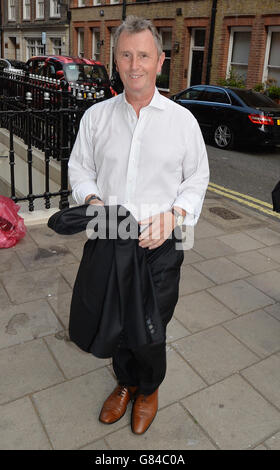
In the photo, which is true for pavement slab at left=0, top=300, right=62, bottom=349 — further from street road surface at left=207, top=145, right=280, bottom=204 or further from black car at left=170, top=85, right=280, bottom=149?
black car at left=170, top=85, right=280, bottom=149

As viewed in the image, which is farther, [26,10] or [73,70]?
[26,10]

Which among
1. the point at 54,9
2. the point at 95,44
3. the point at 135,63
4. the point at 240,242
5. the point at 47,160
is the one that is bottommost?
the point at 240,242

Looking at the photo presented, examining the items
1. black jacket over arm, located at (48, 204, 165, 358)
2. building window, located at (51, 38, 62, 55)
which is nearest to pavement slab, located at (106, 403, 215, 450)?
black jacket over arm, located at (48, 204, 165, 358)

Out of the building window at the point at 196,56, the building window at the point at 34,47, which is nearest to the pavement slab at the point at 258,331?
the building window at the point at 196,56

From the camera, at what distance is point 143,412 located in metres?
2.43

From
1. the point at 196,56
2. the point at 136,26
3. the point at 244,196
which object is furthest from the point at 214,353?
the point at 196,56

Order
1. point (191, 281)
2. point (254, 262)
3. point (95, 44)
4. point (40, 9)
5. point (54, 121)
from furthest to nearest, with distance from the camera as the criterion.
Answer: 1. point (40, 9)
2. point (95, 44)
3. point (54, 121)
4. point (254, 262)
5. point (191, 281)

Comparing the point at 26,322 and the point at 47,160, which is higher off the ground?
the point at 47,160

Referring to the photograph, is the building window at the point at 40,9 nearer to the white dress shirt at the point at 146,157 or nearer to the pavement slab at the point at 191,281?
the pavement slab at the point at 191,281

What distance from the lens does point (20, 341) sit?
10.2 feet

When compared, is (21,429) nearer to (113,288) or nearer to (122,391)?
(122,391)

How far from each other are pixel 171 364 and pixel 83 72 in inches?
506

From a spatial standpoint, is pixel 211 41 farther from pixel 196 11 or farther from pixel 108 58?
pixel 108 58
